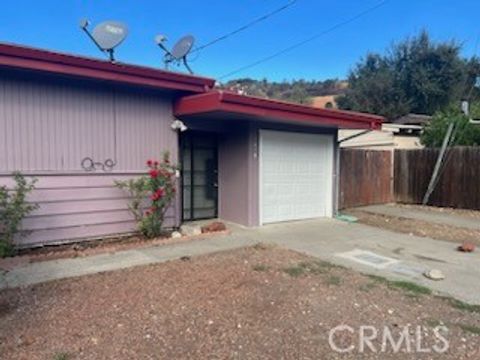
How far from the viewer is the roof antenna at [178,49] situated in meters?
9.45

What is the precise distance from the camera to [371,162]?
1403cm

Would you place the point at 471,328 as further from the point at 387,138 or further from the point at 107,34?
the point at 387,138

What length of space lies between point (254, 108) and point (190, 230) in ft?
9.56

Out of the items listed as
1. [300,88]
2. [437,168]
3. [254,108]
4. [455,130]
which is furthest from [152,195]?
[300,88]

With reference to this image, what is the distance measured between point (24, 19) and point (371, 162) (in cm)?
1301

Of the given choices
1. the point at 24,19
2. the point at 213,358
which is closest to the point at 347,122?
the point at 213,358

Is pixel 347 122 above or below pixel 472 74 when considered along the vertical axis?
below

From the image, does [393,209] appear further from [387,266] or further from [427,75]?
[427,75]

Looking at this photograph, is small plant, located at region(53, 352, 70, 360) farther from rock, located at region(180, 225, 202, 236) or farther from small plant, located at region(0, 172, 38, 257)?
rock, located at region(180, 225, 202, 236)

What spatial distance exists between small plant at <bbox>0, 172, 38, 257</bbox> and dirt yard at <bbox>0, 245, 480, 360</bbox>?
1.91m

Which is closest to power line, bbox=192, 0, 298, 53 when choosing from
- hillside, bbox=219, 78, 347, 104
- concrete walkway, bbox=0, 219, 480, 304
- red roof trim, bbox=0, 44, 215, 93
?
red roof trim, bbox=0, 44, 215, 93

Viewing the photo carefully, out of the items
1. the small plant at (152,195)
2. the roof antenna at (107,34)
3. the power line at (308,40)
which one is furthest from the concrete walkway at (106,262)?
the power line at (308,40)

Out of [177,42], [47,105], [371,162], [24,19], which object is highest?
[24,19]

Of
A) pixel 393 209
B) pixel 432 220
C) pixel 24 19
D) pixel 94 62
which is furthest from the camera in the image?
pixel 24 19
